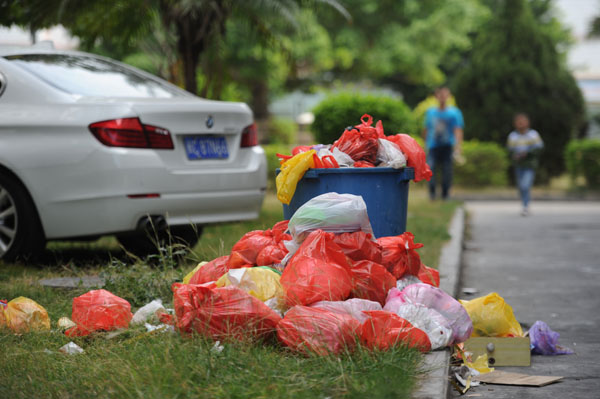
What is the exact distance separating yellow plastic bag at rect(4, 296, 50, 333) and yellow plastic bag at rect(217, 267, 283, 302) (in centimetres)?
95

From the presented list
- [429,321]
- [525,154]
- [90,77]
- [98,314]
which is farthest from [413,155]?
[525,154]

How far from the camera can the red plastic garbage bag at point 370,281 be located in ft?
12.9

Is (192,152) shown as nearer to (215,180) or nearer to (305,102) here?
(215,180)

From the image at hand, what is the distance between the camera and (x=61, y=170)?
579 cm

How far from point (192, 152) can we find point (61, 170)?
0.93m

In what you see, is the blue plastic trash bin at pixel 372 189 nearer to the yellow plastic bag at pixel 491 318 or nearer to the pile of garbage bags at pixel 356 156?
the pile of garbage bags at pixel 356 156

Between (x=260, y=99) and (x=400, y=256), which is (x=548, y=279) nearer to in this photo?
(x=400, y=256)

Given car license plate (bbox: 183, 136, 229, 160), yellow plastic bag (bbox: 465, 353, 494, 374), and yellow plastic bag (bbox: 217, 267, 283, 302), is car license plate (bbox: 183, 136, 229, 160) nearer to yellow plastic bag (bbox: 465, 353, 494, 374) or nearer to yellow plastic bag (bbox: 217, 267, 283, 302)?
yellow plastic bag (bbox: 217, 267, 283, 302)

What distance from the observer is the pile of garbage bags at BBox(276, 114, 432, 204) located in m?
4.48

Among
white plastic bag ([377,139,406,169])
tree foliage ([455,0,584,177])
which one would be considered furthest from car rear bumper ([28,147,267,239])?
tree foliage ([455,0,584,177])

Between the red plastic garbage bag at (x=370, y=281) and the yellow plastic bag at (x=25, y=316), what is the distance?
157 centimetres

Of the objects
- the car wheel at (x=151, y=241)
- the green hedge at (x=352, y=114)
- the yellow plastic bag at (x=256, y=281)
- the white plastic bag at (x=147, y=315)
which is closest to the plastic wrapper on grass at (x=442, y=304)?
the yellow plastic bag at (x=256, y=281)

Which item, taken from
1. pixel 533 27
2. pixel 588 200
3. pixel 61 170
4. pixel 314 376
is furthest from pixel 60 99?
pixel 533 27

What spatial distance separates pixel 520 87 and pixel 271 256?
59.8 ft
